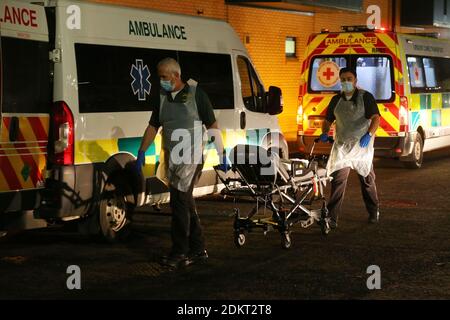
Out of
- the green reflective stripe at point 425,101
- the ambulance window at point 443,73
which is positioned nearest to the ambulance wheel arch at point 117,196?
the green reflective stripe at point 425,101

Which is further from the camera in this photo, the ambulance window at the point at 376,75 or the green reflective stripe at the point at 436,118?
the green reflective stripe at the point at 436,118

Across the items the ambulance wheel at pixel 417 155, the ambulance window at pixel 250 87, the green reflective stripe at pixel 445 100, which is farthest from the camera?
the green reflective stripe at pixel 445 100

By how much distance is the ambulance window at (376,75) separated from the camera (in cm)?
1452

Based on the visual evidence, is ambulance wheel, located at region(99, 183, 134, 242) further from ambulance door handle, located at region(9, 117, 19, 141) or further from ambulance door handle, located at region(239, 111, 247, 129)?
ambulance door handle, located at region(239, 111, 247, 129)

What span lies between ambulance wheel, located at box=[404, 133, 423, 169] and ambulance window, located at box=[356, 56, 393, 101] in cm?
127

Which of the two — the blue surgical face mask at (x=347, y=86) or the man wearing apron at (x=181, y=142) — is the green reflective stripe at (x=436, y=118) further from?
the man wearing apron at (x=181, y=142)

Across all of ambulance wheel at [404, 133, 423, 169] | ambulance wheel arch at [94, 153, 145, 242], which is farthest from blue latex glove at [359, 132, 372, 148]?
ambulance wheel at [404, 133, 423, 169]

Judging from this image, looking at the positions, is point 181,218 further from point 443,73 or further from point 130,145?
point 443,73

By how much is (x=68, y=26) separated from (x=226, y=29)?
9.55 feet

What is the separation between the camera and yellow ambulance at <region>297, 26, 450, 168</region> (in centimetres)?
1449

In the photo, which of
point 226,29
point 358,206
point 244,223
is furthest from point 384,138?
point 244,223

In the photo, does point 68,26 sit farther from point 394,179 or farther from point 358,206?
point 394,179

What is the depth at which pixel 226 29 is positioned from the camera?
35.2ft

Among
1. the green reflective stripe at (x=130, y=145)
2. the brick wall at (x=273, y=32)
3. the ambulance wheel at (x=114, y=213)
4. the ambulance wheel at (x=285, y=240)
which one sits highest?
the brick wall at (x=273, y=32)
